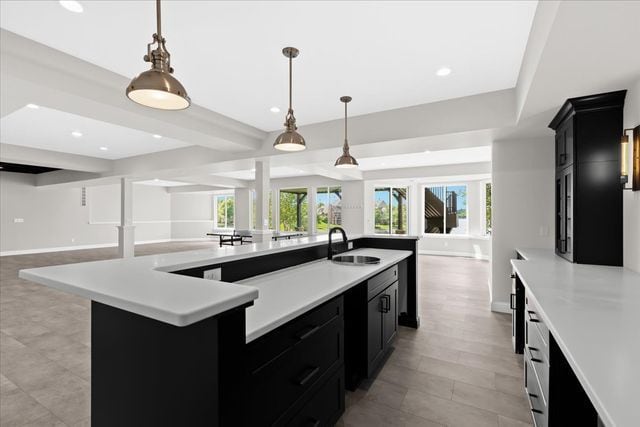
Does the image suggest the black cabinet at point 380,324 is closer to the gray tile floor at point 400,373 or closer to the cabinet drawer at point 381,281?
the cabinet drawer at point 381,281

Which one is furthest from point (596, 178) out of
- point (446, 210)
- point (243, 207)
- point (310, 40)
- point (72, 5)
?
point (243, 207)

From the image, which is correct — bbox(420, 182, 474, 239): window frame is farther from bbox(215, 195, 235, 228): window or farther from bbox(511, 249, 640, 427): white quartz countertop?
bbox(215, 195, 235, 228): window

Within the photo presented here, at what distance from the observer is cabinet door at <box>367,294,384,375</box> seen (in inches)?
88.4

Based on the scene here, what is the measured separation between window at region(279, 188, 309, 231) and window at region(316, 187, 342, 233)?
2.12 ft

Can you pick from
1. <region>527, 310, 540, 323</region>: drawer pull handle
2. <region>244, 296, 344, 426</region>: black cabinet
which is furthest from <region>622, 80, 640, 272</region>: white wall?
<region>244, 296, 344, 426</region>: black cabinet

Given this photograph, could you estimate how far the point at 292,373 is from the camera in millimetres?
1366

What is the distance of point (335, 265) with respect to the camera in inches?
103

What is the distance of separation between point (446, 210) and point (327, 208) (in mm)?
3840

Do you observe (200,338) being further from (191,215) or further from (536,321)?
(191,215)

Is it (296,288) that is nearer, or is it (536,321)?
(536,321)

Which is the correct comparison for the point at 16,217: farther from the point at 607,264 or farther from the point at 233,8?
the point at 607,264

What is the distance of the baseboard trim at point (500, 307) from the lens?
4.00m

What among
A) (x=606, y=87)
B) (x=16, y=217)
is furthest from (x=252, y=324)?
(x=16, y=217)

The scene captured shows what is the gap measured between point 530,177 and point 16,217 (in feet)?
44.6
